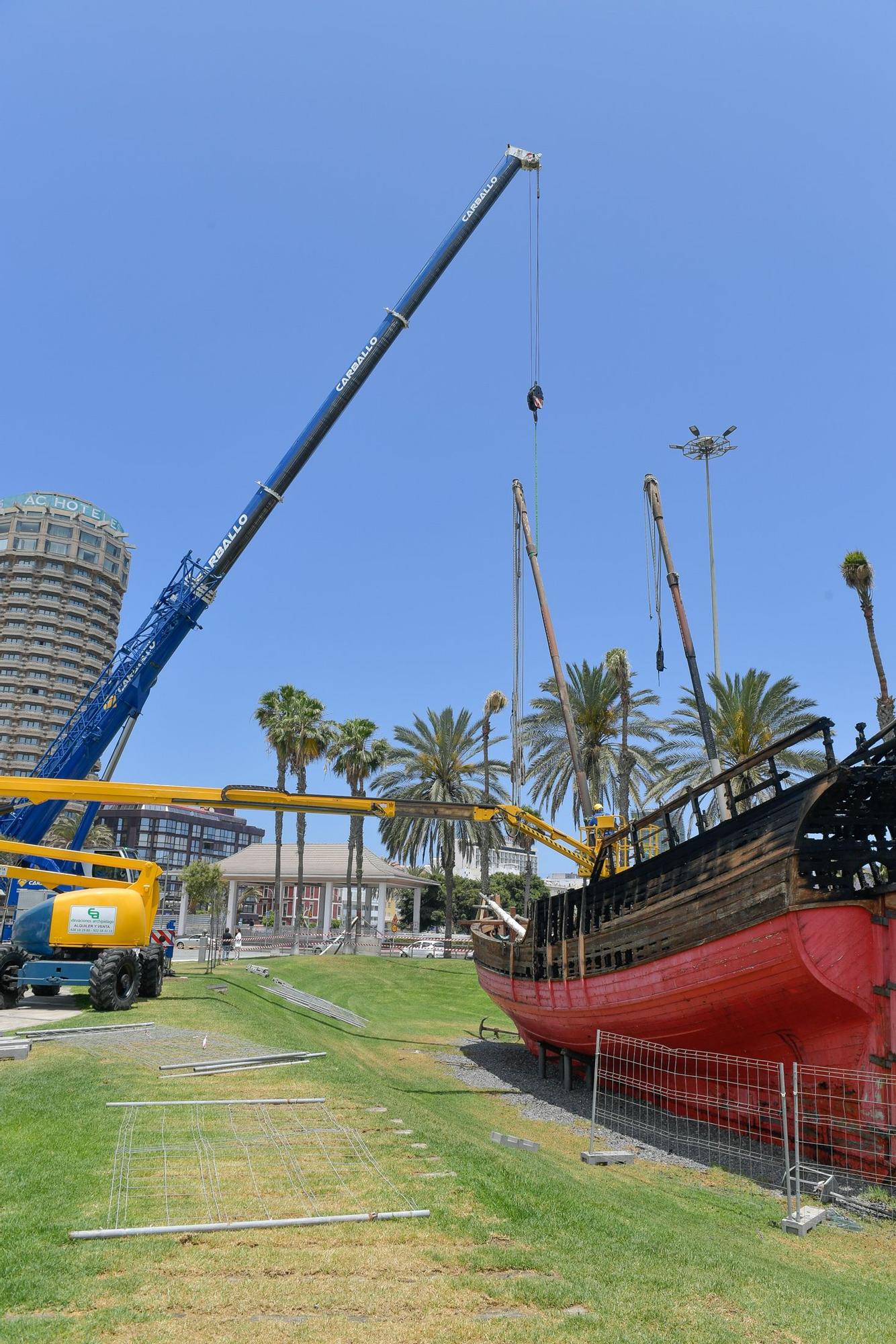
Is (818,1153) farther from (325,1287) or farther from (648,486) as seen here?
(648,486)

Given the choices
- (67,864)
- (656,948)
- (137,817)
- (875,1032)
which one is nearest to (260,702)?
(67,864)

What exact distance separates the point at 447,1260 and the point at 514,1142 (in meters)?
5.49

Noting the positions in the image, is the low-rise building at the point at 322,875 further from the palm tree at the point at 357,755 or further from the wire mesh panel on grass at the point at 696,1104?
the wire mesh panel on grass at the point at 696,1104

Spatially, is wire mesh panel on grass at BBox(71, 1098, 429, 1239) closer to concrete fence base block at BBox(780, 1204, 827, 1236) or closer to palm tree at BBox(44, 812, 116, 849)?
concrete fence base block at BBox(780, 1204, 827, 1236)

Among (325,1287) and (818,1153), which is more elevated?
(325,1287)

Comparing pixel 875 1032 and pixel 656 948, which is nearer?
pixel 875 1032

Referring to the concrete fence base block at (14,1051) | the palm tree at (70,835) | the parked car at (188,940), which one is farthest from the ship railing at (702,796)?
the palm tree at (70,835)

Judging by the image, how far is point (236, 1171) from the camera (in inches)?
311

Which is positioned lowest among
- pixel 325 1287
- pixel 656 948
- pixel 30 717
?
pixel 325 1287

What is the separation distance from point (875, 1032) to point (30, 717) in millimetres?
143827

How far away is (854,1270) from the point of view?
7.62 m

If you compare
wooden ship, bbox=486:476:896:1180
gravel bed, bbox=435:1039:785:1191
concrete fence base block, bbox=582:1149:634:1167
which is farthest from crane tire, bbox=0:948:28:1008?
concrete fence base block, bbox=582:1149:634:1167

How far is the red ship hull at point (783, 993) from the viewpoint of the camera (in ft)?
36.5

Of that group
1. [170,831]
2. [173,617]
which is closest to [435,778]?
[173,617]
